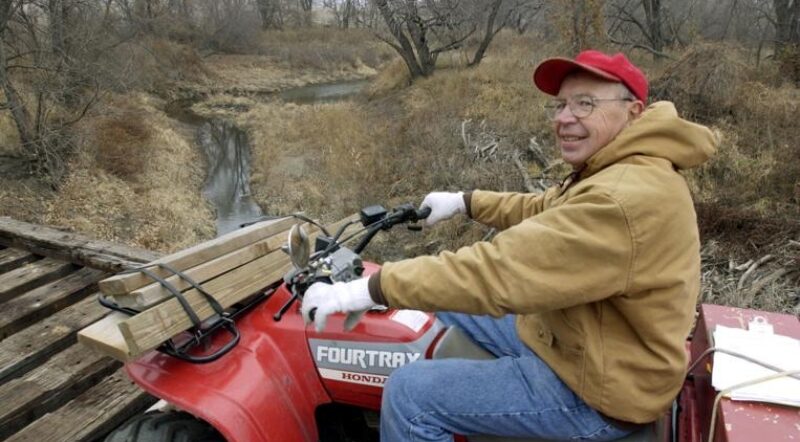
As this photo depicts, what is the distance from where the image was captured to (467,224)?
7520 millimetres

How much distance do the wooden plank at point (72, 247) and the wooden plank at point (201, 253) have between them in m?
1.74

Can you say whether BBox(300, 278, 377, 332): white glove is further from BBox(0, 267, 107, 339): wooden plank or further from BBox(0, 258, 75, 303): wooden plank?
BBox(0, 258, 75, 303): wooden plank

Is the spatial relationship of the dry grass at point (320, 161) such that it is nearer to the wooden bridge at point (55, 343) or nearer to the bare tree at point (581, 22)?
the bare tree at point (581, 22)

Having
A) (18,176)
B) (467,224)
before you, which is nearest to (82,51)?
(18,176)

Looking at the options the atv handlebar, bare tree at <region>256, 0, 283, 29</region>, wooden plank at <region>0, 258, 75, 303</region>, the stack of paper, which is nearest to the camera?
the stack of paper

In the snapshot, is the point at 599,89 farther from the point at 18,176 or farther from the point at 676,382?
the point at 18,176

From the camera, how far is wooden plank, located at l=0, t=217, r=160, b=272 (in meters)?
3.93

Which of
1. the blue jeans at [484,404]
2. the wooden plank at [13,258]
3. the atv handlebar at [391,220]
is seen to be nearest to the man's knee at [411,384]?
the blue jeans at [484,404]

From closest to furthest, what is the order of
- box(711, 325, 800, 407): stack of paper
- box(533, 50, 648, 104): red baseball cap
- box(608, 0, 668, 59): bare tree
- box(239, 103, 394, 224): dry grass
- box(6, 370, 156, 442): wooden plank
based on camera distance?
box(711, 325, 800, 407): stack of paper → box(533, 50, 648, 104): red baseball cap → box(6, 370, 156, 442): wooden plank → box(239, 103, 394, 224): dry grass → box(608, 0, 668, 59): bare tree

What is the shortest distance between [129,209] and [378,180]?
425cm

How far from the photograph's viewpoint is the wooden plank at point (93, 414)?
107 inches

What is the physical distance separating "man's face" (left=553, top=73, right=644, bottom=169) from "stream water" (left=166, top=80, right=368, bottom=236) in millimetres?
7039

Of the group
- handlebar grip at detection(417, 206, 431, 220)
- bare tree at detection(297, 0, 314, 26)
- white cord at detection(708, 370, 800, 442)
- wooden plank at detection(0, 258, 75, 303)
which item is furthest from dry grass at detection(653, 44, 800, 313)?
bare tree at detection(297, 0, 314, 26)

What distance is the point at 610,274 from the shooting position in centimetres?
146
